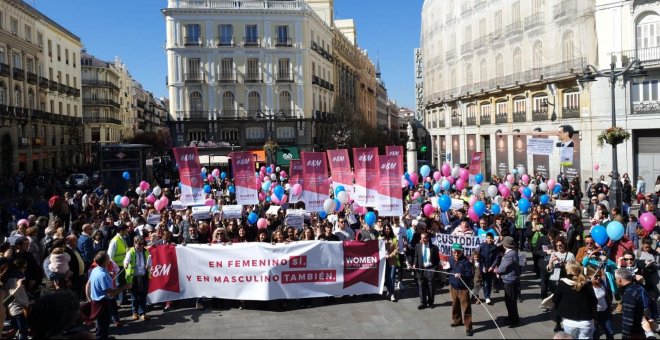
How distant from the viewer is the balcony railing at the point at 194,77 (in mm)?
49812

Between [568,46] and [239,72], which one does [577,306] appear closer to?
[568,46]

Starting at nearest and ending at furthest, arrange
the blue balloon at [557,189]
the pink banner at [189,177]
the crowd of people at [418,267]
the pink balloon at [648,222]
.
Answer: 1. the crowd of people at [418,267]
2. the pink balloon at [648,222]
3. the pink banner at [189,177]
4. the blue balloon at [557,189]

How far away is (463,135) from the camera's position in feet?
147

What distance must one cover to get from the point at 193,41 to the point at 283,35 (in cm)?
805

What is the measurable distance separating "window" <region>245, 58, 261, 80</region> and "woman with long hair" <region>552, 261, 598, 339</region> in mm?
45774

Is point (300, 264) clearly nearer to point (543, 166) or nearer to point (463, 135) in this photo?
point (543, 166)

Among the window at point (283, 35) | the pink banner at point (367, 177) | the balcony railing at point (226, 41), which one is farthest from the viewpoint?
the window at point (283, 35)

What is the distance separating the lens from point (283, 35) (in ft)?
168

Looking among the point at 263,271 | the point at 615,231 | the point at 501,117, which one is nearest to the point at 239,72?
the point at 501,117

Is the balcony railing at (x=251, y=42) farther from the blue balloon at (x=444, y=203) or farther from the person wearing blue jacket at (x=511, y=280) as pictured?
the person wearing blue jacket at (x=511, y=280)

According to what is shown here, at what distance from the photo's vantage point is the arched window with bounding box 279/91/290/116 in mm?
51875

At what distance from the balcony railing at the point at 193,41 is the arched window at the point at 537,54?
28464 millimetres

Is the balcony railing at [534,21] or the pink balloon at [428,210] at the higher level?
the balcony railing at [534,21]

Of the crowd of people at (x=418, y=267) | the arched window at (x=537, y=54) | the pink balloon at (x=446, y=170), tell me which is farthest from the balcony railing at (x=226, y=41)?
the crowd of people at (x=418, y=267)
